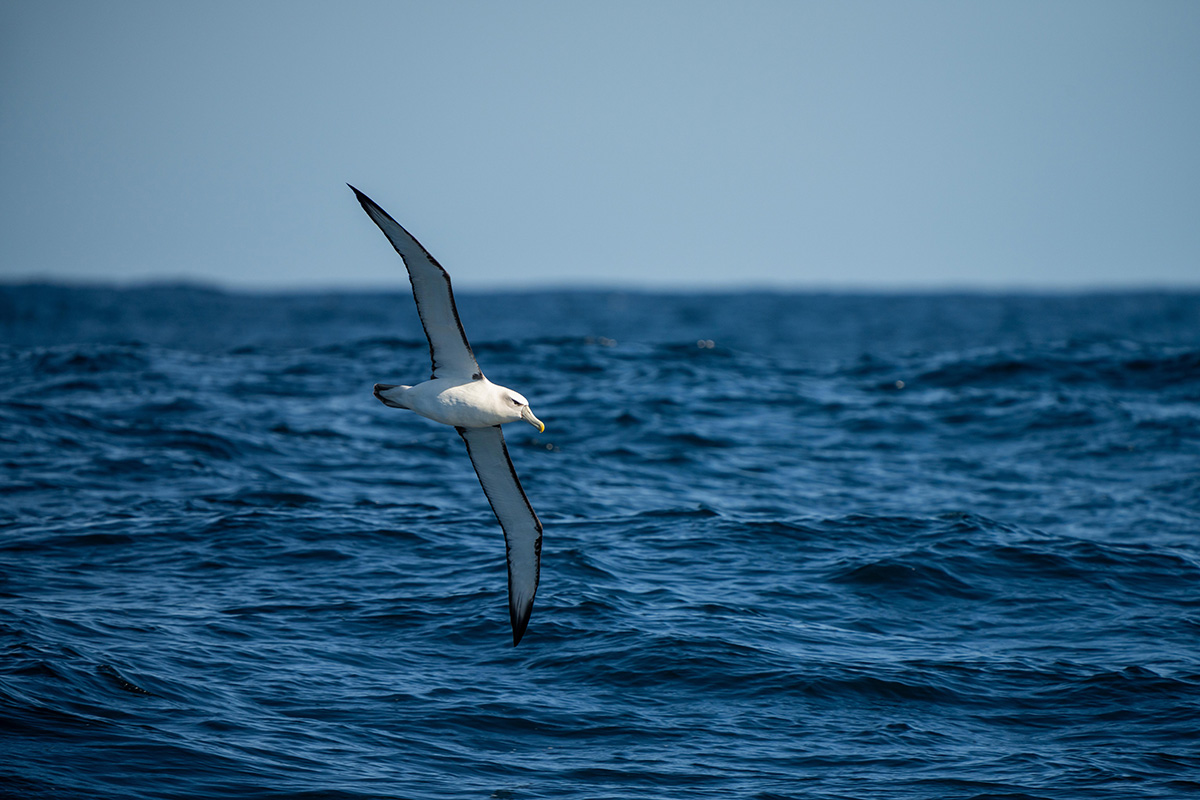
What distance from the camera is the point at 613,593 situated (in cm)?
1334

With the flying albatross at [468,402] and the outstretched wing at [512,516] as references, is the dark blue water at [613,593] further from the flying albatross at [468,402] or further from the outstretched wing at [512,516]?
the flying albatross at [468,402]

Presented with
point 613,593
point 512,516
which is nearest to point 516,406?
point 512,516

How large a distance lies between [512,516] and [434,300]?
259 centimetres

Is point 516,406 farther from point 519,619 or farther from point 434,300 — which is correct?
point 519,619

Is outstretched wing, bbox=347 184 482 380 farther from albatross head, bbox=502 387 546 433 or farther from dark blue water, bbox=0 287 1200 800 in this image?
dark blue water, bbox=0 287 1200 800

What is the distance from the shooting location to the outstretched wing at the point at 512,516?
1109cm

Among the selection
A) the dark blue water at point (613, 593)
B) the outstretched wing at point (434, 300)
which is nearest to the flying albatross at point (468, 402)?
the outstretched wing at point (434, 300)

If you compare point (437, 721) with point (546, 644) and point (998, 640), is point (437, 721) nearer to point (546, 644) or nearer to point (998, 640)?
point (546, 644)

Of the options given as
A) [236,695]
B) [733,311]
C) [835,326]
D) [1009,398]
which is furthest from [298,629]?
[733,311]

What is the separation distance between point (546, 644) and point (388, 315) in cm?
5858

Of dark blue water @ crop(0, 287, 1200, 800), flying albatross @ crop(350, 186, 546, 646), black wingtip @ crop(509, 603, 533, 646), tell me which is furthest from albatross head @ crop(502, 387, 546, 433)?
dark blue water @ crop(0, 287, 1200, 800)

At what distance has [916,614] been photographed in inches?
525

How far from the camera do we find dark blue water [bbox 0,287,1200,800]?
31.6 feet

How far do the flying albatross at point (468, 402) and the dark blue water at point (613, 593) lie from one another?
1063mm
